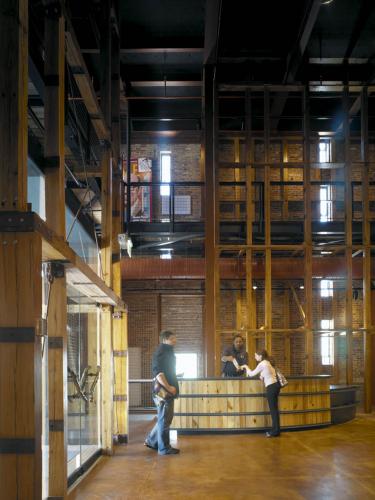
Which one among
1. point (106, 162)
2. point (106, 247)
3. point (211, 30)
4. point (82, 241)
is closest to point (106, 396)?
point (106, 247)

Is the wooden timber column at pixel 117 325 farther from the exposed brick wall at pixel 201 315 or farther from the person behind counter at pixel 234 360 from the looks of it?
the exposed brick wall at pixel 201 315

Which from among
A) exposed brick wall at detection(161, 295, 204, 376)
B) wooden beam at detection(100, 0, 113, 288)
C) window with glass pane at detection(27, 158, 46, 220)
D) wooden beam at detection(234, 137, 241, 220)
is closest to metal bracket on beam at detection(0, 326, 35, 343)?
window with glass pane at detection(27, 158, 46, 220)

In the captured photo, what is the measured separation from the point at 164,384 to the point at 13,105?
200 inches

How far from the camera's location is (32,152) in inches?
310

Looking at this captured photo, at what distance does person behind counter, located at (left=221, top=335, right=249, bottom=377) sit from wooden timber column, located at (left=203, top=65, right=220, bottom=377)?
4.30ft

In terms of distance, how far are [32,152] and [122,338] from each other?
10.8ft

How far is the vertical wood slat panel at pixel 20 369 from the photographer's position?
12.5 feet

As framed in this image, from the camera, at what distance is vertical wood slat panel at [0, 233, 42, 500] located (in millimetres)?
3812

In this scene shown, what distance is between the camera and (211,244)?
13.9 metres

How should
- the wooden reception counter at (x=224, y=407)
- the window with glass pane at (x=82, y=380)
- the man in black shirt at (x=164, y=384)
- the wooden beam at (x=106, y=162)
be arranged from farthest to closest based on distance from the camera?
the wooden reception counter at (x=224, y=407) → the wooden beam at (x=106, y=162) → the man in black shirt at (x=164, y=384) → the window with glass pane at (x=82, y=380)

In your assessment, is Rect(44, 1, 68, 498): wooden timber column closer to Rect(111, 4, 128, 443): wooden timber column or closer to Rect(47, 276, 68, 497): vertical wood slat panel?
Rect(47, 276, 68, 497): vertical wood slat panel

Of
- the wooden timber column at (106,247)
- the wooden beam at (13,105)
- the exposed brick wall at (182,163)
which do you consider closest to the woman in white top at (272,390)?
the wooden timber column at (106,247)

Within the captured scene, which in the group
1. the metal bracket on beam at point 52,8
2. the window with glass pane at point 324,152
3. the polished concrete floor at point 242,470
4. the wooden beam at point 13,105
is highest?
the window with glass pane at point 324,152

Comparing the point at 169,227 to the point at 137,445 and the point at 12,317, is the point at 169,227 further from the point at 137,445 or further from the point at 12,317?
the point at 12,317
